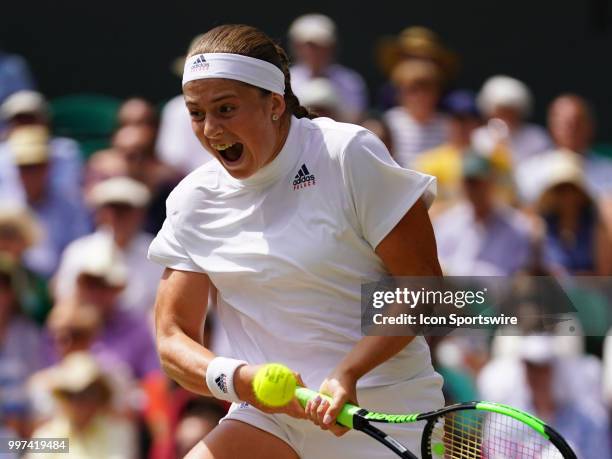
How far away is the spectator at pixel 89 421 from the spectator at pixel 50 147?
5.64 feet

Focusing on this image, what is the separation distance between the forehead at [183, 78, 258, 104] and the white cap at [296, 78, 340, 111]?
3505 mm

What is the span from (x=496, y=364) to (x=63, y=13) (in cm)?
425

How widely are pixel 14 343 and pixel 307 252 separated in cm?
296

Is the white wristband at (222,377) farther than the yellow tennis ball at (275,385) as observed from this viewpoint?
Yes

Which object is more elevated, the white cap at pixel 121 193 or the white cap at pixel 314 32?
the white cap at pixel 314 32

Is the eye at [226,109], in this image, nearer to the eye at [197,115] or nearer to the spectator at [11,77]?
the eye at [197,115]

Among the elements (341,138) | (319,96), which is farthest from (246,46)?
(319,96)

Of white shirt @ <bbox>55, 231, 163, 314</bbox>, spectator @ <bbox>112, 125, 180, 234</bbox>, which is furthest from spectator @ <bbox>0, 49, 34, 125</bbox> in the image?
white shirt @ <bbox>55, 231, 163, 314</bbox>

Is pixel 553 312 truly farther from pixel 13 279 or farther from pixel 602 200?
pixel 13 279

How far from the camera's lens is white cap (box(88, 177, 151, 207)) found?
663 centimetres

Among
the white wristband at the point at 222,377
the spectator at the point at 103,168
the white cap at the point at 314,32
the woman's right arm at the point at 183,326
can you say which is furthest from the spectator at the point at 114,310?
the white wristband at the point at 222,377

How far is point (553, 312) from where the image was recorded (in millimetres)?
5500

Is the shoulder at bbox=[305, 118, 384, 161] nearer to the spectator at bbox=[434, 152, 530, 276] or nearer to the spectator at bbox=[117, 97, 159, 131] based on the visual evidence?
the spectator at bbox=[434, 152, 530, 276]

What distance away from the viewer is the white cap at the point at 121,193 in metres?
6.63
